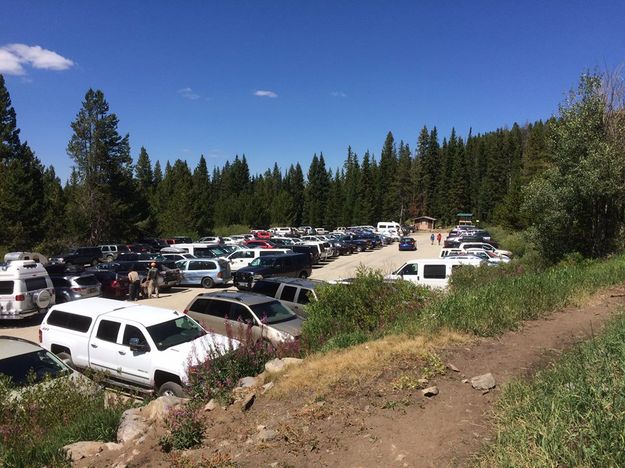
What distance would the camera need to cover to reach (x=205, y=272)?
25.0m

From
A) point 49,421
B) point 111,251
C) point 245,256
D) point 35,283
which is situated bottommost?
point 49,421

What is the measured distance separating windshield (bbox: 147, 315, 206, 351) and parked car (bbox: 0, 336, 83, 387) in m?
1.53

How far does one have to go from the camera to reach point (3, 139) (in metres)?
→ 41.8

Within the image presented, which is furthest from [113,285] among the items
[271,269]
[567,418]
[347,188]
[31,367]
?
[347,188]

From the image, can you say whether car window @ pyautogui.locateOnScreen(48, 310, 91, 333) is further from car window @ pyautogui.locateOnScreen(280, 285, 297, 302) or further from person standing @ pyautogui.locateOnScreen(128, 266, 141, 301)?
person standing @ pyautogui.locateOnScreen(128, 266, 141, 301)

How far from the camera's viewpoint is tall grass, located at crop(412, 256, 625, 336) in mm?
7645

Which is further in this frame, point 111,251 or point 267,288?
point 111,251

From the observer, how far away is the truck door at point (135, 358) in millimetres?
8891

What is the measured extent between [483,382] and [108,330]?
768 centimetres

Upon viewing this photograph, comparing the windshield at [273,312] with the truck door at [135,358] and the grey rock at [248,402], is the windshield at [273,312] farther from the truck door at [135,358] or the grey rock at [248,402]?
the grey rock at [248,402]

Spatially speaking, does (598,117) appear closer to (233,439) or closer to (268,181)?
(233,439)

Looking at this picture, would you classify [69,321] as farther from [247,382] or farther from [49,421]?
[247,382]

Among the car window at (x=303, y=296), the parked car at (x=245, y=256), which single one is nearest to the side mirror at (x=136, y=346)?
the car window at (x=303, y=296)

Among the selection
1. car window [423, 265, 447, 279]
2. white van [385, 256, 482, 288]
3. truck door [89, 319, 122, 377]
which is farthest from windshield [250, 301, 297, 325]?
car window [423, 265, 447, 279]
